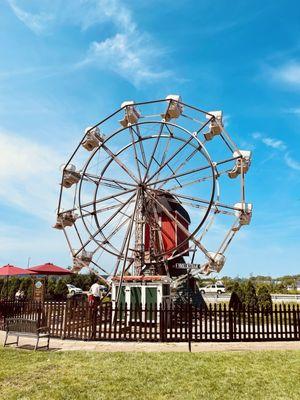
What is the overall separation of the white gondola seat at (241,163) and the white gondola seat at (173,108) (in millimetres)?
3566

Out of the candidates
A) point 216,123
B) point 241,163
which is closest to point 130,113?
point 216,123

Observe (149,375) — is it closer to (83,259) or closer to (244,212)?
(244,212)

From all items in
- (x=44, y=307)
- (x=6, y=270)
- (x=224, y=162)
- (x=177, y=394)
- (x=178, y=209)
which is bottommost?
(x=177, y=394)

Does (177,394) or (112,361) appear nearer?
(177,394)

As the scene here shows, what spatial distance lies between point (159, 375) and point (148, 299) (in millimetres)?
8816

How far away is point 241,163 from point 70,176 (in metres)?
8.97

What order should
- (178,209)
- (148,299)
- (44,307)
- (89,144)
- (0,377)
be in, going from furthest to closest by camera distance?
(178,209) < (89,144) < (148,299) < (44,307) < (0,377)

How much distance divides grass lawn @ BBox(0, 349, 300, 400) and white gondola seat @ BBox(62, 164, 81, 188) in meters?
11.8

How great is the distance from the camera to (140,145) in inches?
807

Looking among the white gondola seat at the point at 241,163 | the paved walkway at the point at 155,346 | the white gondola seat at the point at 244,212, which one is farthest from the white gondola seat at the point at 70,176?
the paved walkway at the point at 155,346

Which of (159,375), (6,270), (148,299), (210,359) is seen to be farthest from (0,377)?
(6,270)

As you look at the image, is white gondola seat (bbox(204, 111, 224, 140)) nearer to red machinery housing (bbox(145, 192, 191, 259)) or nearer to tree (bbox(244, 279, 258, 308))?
red machinery housing (bbox(145, 192, 191, 259))

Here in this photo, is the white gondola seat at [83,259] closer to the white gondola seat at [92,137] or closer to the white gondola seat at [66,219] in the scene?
the white gondola seat at [66,219]

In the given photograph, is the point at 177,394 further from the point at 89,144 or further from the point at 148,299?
the point at 89,144
